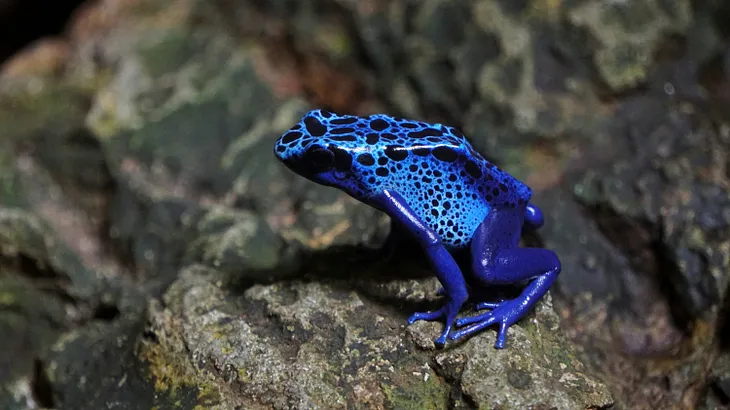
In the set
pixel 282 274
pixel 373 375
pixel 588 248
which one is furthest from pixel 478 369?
pixel 588 248

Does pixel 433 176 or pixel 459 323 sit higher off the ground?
pixel 433 176

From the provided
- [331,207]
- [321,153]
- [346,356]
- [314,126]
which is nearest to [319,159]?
[321,153]

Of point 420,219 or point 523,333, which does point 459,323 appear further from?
point 420,219

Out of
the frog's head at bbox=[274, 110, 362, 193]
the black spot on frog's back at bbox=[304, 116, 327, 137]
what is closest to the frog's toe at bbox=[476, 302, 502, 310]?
the frog's head at bbox=[274, 110, 362, 193]

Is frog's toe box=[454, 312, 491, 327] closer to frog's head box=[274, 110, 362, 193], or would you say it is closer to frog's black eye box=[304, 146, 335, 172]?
frog's head box=[274, 110, 362, 193]

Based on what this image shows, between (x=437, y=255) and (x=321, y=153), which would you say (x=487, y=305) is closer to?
(x=437, y=255)

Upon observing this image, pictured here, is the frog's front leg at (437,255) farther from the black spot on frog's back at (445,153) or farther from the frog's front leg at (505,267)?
the black spot on frog's back at (445,153)
